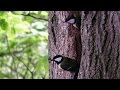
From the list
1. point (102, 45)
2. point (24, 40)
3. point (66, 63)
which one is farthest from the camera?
point (24, 40)

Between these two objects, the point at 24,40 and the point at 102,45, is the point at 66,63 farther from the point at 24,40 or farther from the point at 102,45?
the point at 24,40

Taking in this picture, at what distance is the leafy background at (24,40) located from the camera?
257cm

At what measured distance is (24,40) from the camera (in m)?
3.66

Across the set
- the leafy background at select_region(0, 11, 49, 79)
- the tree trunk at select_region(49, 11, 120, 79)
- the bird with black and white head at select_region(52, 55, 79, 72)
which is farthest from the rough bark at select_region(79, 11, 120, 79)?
the leafy background at select_region(0, 11, 49, 79)

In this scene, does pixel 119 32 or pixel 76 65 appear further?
pixel 76 65

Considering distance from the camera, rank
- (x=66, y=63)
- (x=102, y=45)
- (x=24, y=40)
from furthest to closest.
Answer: (x=24, y=40), (x=66, y=63), (x=102, y=45)

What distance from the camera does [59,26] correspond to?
1.65 m

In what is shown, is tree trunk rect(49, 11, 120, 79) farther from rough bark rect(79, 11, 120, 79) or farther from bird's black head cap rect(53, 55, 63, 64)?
bird's black head cap rect(53, 55, 63, 64)

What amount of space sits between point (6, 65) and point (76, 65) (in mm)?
3014

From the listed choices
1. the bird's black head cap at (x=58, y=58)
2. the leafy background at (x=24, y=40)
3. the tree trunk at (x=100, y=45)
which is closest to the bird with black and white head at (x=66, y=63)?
the bird's black head cap at (x=58, y=58)

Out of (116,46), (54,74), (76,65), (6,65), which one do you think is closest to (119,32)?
(116,46)

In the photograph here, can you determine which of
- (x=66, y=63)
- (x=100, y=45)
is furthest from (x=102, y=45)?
(x=66, y=63)
